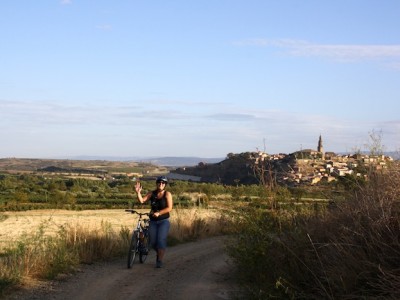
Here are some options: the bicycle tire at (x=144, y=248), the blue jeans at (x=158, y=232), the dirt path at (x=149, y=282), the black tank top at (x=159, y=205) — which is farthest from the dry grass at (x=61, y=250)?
the black tank top at (x=159, y=205)

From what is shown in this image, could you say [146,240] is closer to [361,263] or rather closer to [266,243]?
[266,243]

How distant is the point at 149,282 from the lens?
425 inches

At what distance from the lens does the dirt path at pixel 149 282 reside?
31.8 ft

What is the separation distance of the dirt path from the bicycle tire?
158 mm

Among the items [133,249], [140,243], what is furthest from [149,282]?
[140,243]

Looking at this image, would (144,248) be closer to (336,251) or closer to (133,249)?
(133,249)

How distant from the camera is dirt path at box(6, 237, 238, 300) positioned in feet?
31.8

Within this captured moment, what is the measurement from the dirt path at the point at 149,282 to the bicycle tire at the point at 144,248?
6.2 inches

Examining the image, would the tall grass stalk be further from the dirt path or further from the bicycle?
the bicycle

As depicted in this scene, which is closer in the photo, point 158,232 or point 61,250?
point 61,250

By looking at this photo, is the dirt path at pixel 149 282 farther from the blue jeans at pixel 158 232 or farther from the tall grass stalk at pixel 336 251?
the tall grass stalk at pixel 336 251

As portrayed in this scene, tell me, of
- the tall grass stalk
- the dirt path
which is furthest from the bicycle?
the tall grass stalk

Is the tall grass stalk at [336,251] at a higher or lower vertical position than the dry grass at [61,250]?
higher

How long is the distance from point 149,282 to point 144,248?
2.14 meters
